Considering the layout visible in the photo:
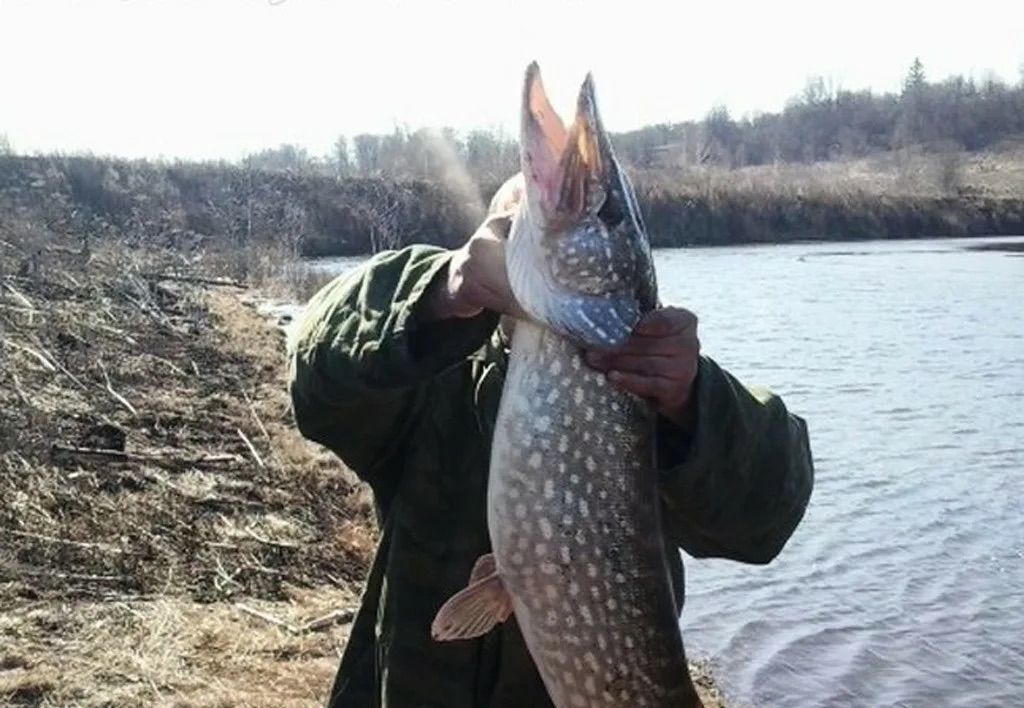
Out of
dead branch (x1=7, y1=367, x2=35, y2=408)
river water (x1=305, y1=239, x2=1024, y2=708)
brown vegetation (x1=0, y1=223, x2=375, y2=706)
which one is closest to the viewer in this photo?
brown vegetation (x1=0, y1=223, x2=375, y2=706)

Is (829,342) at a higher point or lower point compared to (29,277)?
lower

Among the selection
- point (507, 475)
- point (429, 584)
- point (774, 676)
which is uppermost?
point (507, 475)

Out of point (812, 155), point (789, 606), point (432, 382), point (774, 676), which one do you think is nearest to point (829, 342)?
point (789, 606)

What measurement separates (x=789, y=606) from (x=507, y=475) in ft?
21.2

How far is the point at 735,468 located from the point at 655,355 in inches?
12.3

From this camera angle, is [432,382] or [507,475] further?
[432,382]

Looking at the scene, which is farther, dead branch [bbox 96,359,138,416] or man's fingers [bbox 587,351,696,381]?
dead branch [bbox 96,359,138,416]

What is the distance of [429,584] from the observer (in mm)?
2486

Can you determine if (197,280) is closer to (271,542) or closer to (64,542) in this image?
(271,542)

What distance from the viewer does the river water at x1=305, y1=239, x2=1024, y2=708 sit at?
731 centimetres

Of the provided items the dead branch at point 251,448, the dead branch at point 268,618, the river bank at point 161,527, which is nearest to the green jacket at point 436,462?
the river bank at point 161,527

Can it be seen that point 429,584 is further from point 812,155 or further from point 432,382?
point 812,155

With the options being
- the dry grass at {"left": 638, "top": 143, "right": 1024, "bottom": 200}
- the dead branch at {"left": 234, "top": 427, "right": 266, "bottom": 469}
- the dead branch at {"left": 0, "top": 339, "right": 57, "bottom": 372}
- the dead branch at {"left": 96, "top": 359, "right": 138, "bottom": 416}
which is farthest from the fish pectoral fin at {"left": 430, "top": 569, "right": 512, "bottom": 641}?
the dry grass at {"left": 638, "top": 143, "right": 1024, "bottom": 200}

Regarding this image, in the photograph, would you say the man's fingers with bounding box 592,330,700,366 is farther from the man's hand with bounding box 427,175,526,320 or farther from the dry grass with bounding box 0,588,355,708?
the dry grass with bounding box 0,588,355,708
